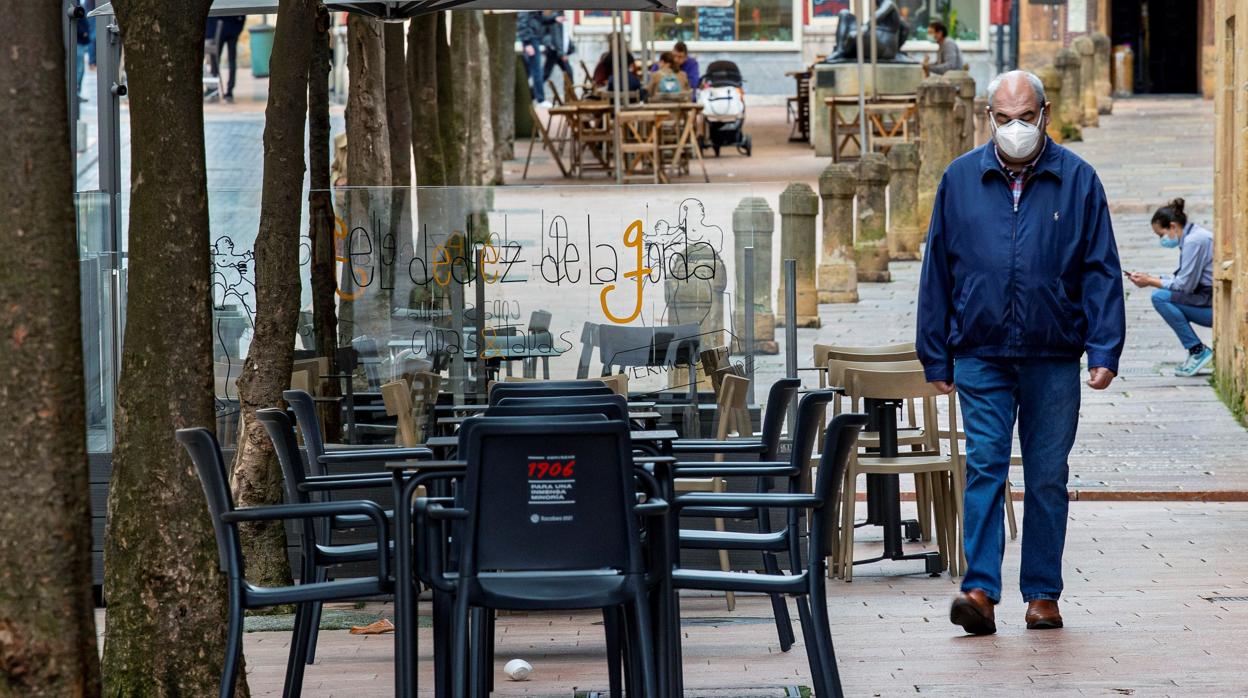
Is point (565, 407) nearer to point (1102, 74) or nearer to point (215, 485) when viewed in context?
point (215, 485)

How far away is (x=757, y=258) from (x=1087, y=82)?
2648 centimetres

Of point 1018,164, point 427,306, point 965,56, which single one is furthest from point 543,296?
point 965,56

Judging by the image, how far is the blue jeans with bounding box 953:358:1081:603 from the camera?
6.91 meters

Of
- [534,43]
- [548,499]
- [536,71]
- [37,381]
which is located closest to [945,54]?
[534,43]

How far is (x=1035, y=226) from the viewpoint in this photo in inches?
272

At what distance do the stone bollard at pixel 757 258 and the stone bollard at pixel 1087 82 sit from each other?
24.8 meters

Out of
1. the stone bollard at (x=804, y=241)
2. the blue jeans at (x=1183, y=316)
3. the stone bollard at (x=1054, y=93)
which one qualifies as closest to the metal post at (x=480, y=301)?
the stone bollard at (x=804, y=241)

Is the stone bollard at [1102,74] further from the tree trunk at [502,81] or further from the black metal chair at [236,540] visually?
the black metal chair at [236,540]

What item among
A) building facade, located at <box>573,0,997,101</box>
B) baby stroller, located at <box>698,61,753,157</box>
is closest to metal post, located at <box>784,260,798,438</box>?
baby stroller, located at <box>698,61,753,157</box>

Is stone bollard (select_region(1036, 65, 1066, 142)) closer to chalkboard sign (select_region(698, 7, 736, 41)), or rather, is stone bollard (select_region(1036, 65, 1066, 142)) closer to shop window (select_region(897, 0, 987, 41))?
shop window (select_region(897, 0, 987, 41))

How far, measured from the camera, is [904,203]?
22.2 m

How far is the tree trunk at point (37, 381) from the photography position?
442 cm

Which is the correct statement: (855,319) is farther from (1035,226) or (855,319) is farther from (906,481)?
(1035,226)

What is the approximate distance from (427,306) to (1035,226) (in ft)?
10.8
